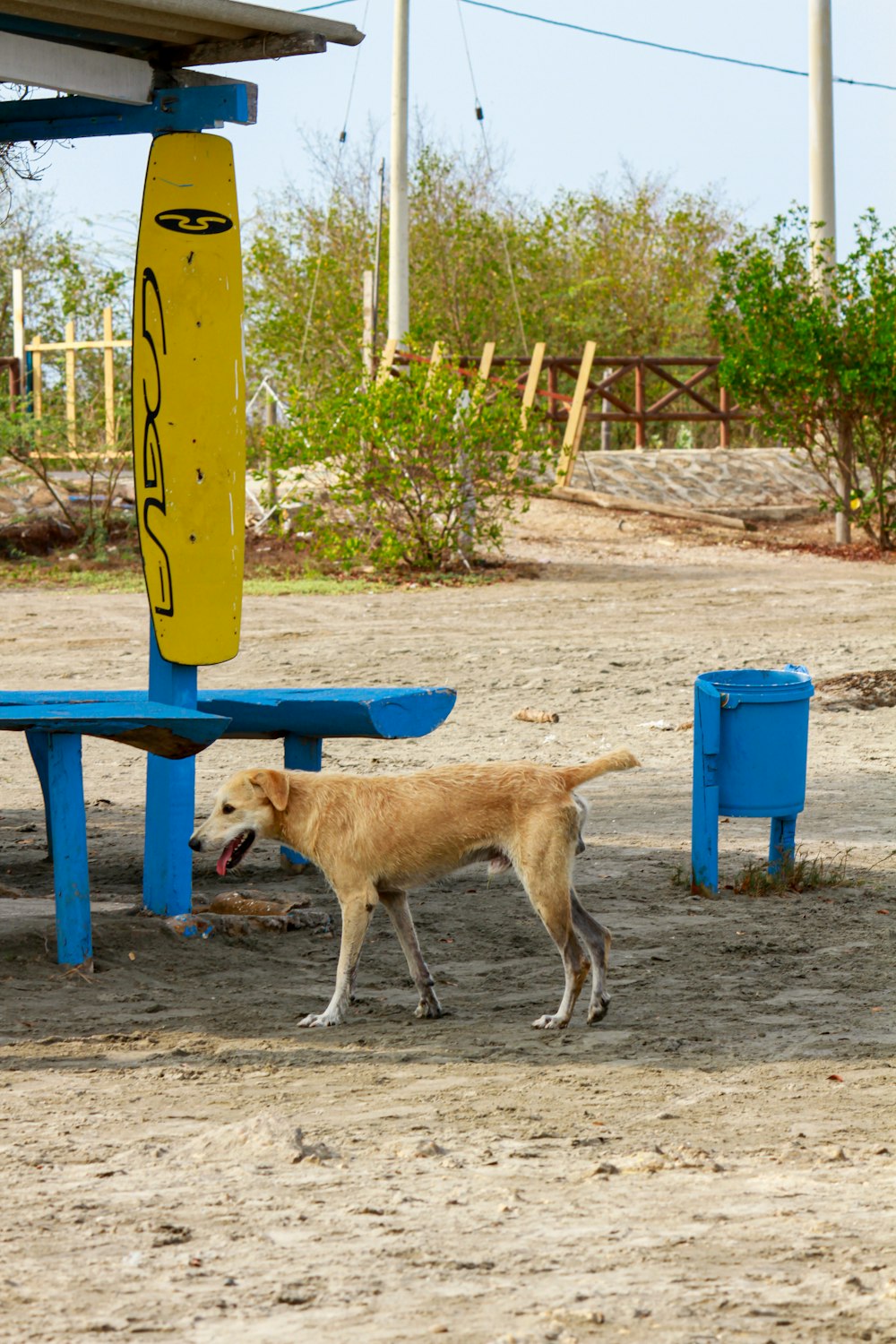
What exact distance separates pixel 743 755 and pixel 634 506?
1715 centimetres

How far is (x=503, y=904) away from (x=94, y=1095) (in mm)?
2725

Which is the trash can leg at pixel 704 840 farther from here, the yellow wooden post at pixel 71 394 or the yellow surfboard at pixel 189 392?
the yellow wooden post at pixel 71 394

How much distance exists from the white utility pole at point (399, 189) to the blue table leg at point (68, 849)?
17.5m

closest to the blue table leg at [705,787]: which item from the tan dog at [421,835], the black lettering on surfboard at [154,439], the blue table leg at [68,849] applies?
the tan dog at [421,835]

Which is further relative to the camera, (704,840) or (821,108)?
(821,108)

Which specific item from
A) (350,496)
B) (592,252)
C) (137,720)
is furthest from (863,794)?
(592,252)

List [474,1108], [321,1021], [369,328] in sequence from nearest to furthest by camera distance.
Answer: [474,1108]
[321,1021]
[369,328]

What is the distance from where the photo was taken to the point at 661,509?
2391cm

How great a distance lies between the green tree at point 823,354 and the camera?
2064 centimetres

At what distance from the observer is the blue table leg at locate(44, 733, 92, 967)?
18.9 ft

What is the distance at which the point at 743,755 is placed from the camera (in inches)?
272

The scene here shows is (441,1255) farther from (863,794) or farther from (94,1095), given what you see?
(863,794)

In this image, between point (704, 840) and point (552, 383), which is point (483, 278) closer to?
point (552, 383)

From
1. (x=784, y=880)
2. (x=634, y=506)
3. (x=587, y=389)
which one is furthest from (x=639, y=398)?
(x=784, y=880)
